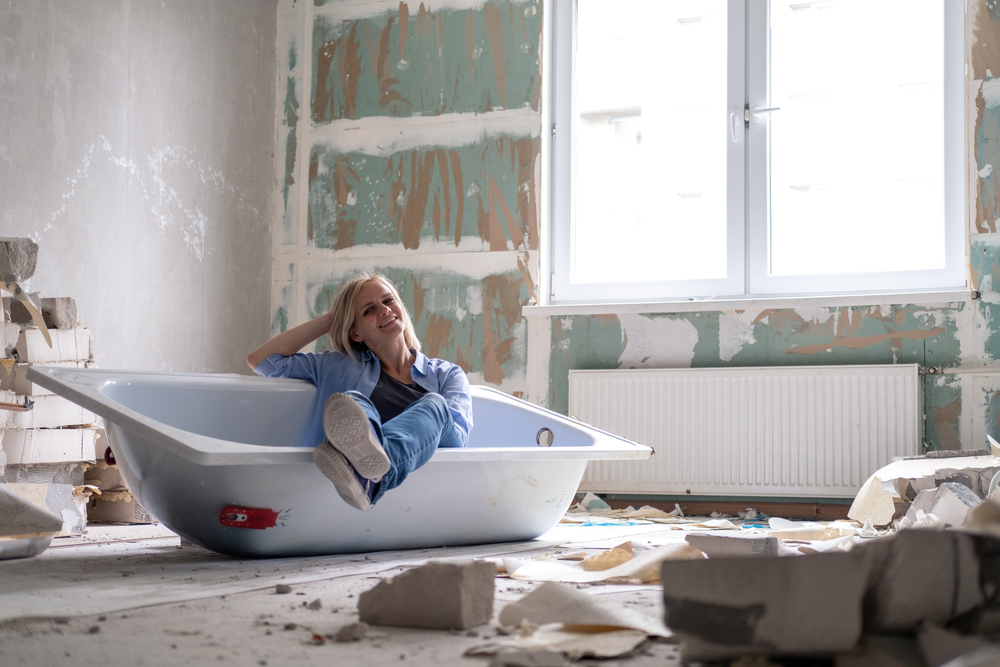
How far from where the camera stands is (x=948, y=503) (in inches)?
96.8

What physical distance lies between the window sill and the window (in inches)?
4.8

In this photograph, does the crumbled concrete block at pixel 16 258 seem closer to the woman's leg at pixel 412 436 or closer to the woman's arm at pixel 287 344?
the woman's arm at pixel 287 344

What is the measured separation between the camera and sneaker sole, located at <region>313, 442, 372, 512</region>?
1870 mm

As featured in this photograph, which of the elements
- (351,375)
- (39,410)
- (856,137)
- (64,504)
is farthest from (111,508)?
(856,137)

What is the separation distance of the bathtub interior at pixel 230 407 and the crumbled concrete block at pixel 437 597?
1.24 meters

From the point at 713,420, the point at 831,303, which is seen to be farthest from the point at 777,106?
the point at 713,420

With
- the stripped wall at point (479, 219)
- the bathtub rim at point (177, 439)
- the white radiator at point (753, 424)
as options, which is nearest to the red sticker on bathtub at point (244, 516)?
the bathtub rim at point (177, 439)

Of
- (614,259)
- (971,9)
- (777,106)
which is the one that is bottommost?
(614,259)

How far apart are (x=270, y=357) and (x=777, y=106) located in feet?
7.90

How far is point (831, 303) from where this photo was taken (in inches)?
144

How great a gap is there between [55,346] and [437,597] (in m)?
2.12

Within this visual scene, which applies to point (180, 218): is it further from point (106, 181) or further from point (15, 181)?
point (15, 181)

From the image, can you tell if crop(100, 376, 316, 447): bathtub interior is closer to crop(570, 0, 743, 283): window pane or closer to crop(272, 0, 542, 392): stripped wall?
crop(272, 0, 542, 392): stripped wall

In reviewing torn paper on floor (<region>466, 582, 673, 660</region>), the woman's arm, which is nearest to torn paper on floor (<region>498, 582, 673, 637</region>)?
torn paper on floor (<region>466, 582, 673, 660</region>)
